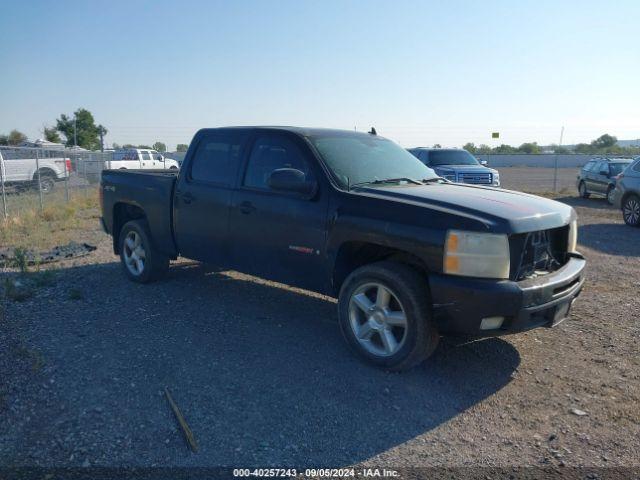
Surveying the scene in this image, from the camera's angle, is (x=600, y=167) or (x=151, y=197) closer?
(x=151, y=197)

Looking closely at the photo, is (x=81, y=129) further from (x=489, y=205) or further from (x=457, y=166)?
(x=489, y=205)

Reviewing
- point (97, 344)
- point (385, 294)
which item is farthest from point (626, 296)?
point (97, 344)

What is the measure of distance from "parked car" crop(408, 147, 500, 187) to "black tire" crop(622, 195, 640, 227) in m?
3.42

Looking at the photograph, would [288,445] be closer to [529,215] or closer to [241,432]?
[241,432]

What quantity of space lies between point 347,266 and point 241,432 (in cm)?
182

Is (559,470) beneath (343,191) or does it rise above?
beneath

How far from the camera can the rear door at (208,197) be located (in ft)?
19.6

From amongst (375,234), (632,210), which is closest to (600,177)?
(632,210)

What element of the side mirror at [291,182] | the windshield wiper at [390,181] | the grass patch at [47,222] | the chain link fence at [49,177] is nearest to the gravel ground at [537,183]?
the grass patch at [47,222]

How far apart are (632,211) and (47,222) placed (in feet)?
43.8

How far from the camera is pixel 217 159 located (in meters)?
6.22

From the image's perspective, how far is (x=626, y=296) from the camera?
22.4 ft

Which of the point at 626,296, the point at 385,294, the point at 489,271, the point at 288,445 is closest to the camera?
the point at 288,445

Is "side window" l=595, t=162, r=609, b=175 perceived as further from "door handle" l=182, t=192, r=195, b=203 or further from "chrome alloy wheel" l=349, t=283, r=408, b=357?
"chrome alloy wheel" l=349, t=283, r=408, b=357
